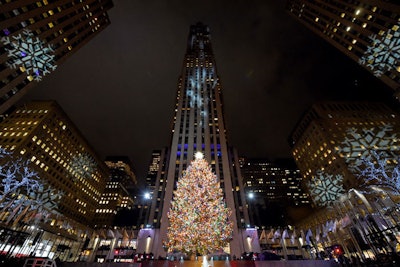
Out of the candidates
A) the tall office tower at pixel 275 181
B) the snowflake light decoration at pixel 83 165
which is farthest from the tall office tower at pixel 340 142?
the snowflake light decoration at pixel 83 165

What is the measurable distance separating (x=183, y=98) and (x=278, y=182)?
93.7 m

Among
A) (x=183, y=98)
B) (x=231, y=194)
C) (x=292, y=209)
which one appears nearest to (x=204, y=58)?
(x=183, y=98)

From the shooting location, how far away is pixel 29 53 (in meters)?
36.8

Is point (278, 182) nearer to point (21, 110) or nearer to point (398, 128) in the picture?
point (398, 128)

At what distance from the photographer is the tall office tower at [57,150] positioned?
169ft

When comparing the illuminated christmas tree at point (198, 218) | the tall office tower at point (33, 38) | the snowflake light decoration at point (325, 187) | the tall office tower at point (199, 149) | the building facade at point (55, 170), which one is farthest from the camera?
the snowflake light decoration at point (325, 187)

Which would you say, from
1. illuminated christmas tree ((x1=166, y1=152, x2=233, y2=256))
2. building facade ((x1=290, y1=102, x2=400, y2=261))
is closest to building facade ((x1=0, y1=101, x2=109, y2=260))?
illuminated christmas tree ((x1=166, y1=152, x2=233, y2=256))

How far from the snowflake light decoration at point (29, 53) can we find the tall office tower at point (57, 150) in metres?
20.5

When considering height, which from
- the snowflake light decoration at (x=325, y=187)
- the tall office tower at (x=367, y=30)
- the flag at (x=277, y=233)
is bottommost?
the flag at (x=277, y=233)

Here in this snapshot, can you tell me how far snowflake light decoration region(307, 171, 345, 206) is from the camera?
51.8 metres

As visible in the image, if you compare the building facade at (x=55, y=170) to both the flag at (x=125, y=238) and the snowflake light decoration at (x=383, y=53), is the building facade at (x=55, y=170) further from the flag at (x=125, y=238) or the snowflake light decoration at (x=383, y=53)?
the snowflake light decoration at (x=383, y=53)

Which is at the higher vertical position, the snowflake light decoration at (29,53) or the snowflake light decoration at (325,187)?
the snowflake light decoration at (29,53)

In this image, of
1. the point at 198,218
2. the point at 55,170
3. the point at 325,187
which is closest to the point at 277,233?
the point at 198,218

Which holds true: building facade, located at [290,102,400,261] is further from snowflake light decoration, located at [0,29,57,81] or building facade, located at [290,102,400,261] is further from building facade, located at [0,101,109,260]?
snowflake light decoration, located at [0,29,57,81]
